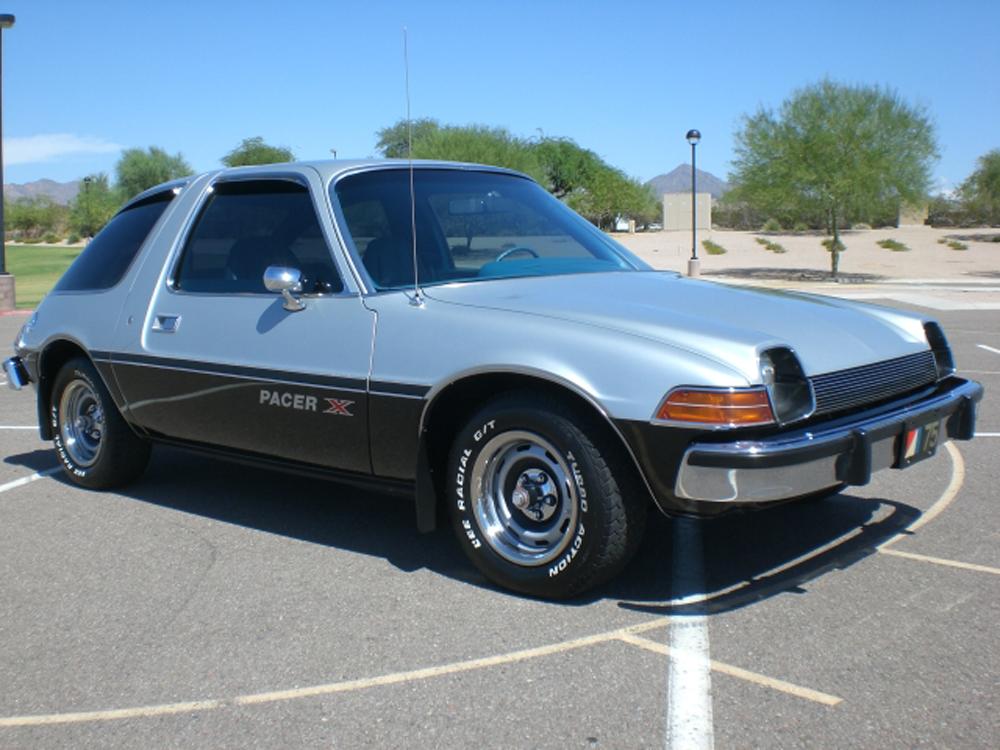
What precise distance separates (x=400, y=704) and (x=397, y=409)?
1.37 meters

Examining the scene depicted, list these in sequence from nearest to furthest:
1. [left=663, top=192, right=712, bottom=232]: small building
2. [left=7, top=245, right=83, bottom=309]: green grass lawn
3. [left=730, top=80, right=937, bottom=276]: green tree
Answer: [left=7, top=245, right=83, bottom=309]: green grass lawn < [left=730, top=80, right=937, bottom=276]: green tree < [left=663, top=192, right=712, bottom=232]: small building

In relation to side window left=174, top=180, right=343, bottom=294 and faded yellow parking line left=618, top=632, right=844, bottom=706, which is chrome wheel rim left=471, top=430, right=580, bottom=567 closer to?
faded yellow parking line left=618, top=632, right=844, bottom=706

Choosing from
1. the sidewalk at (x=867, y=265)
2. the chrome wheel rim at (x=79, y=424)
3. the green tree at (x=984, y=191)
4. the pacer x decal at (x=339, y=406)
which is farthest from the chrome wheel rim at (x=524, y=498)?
the green tree at (x=984, y=191)

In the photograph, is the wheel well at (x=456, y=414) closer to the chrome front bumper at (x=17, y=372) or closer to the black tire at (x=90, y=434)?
the black tire at (x=90, y=434)

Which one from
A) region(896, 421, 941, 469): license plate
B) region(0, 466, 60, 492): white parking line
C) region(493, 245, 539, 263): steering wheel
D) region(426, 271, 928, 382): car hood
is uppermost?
region(493, 245, 539, 263): steering wheel

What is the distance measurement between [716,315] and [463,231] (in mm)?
1484

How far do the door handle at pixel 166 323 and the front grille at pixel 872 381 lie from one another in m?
3.08

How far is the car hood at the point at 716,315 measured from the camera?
3.81 m

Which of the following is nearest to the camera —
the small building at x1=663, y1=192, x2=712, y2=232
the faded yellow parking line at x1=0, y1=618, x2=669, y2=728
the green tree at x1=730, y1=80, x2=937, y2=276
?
the faded yellow parking line at x1=0, y1=618, x2=669, y2=728

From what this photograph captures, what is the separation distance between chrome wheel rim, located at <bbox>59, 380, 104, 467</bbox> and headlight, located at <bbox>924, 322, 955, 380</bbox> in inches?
173

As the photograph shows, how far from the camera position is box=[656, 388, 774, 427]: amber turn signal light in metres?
3.60

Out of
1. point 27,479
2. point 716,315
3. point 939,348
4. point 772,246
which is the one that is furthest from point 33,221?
point 716,315

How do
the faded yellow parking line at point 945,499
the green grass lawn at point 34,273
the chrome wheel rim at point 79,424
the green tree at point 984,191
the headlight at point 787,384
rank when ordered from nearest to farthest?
the headlight at point 787,384, the faded yellow parking line at point 945,499, the chrome wheel rim at point 79,424, the green grass lawn at point 34,273, the green tree at point 984,191

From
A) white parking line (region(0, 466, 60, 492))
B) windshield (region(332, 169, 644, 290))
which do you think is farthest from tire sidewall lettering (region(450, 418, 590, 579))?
white parking line (region(0, 466, 60, 492))
